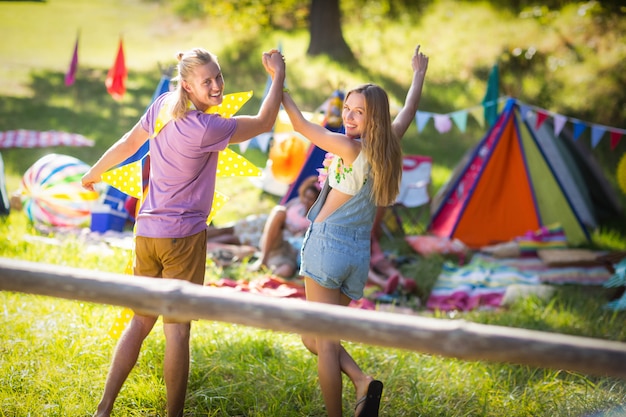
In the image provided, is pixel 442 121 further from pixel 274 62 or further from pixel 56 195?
pixel 274 62

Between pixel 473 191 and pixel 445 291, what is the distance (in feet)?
5.54

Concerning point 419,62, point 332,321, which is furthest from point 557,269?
point 332,321

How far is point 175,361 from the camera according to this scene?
282cm

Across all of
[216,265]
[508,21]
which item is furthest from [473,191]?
[508,21]

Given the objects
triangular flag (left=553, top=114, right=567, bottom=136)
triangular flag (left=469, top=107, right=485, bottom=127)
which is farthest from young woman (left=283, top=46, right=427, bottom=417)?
triangular flag (left=553, top=114, right=567, bottom=136)

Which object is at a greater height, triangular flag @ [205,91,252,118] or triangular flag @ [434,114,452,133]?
triangular flag @ [434,114,452,133]

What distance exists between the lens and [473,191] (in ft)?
22.8

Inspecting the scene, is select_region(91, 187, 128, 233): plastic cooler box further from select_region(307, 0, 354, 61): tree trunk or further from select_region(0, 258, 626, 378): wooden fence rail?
select_region(307, 0, 354, 61): tree trunk

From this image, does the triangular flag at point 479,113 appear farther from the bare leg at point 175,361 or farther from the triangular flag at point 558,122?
the bare leg at point 175,361

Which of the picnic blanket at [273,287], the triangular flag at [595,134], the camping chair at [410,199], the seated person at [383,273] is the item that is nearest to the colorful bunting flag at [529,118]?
the triangular flag at [595,134]

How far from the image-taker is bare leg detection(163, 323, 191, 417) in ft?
9.20

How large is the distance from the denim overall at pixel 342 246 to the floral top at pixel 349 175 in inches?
1.3

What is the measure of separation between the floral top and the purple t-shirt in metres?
0.49

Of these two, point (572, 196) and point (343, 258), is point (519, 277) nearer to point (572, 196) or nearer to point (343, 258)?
point (572, 196)
